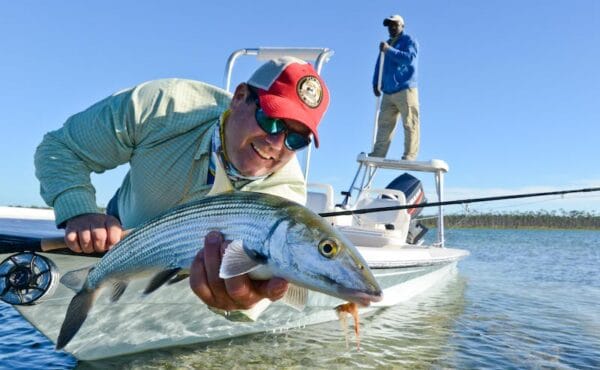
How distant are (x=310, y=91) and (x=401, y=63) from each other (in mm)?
7596

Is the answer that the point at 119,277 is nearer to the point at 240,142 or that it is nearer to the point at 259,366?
the point at 240,142

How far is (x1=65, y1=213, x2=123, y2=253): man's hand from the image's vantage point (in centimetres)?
260

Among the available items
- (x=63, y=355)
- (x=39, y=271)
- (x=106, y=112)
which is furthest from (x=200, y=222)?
(x=63, y=355)

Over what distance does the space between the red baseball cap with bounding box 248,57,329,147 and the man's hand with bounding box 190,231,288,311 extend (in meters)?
0.81

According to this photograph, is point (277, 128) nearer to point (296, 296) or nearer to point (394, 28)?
point (296, 296)

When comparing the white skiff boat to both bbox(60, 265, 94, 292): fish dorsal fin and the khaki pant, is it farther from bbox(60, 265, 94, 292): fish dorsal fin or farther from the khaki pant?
the khaki pant

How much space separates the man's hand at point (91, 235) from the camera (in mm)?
2602

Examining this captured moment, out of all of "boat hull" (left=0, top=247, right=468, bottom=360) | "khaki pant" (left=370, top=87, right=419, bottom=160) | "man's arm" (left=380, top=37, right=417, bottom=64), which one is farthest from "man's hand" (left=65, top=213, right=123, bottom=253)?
"khaki pant" (left=370, top=87, right=419, bottom=160)

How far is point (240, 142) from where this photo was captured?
118 inches

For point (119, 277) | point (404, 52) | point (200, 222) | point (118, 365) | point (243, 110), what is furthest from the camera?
point (404, 52)

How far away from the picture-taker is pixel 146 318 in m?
5.25

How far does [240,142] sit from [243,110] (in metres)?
0.17

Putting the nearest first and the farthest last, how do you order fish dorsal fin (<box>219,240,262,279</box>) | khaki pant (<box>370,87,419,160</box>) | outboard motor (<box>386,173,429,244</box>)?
1. fish dorsal fin (<box>219,240,262,279</box>)
2. khaki pant (<box>370,87,419,160</box>)
3. outboard motor (<box>386,173,429,244</box>)

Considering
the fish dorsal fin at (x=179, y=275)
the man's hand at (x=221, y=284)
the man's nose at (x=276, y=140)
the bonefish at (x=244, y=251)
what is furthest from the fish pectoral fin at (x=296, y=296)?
the man's nose at (x=276, y=140)
